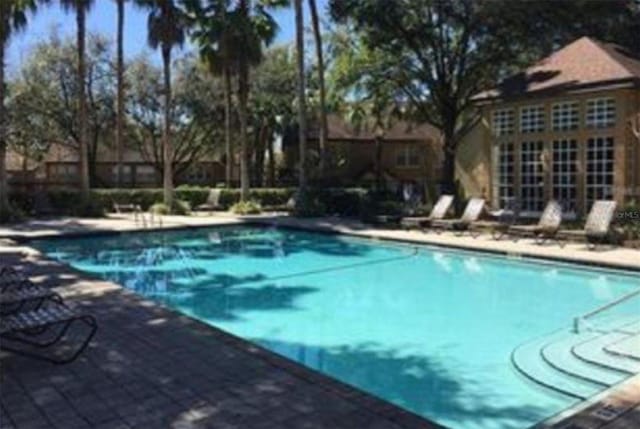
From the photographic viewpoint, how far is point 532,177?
22.2m

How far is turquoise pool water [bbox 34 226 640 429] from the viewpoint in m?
7.81

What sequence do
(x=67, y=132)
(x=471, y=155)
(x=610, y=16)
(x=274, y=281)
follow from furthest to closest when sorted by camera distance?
(x=67, y=132), (x=610, y=16), (x=471, y=155), (x=274, y=281)

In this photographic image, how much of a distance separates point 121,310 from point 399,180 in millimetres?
36465

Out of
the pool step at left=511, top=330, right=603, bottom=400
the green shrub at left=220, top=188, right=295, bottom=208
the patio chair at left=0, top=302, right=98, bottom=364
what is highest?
the green shrub at left=220, top=188, right=295, bottom=208

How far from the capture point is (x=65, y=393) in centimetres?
602

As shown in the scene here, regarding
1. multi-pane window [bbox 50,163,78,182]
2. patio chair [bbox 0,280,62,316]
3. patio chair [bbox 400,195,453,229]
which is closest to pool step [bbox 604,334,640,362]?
patio chair [bbox 0,280,62,316]

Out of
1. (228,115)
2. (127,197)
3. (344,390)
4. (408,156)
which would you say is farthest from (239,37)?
(344,390)

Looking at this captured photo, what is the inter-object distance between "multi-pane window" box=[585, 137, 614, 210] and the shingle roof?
5.29ft

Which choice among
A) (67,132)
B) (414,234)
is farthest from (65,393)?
(67,132)

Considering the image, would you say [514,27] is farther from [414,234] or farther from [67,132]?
[67,132]

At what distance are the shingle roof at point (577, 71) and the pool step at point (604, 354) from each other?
1240 cm

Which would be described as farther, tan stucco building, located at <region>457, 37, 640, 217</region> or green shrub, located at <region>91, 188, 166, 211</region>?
green shrub, located at <region>91, 188, 166, 211</region>

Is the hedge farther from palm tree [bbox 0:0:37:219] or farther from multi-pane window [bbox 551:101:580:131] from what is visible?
multi-pane window [bbox 551:101:580:131]

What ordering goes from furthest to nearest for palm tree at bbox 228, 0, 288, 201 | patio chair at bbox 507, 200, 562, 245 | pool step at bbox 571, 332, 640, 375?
palm tree at bbox 228, 0, 288, 201
patio chair at bbox 507, 200, 562, 245
pool step at bbox 571, 332, 640, 375
